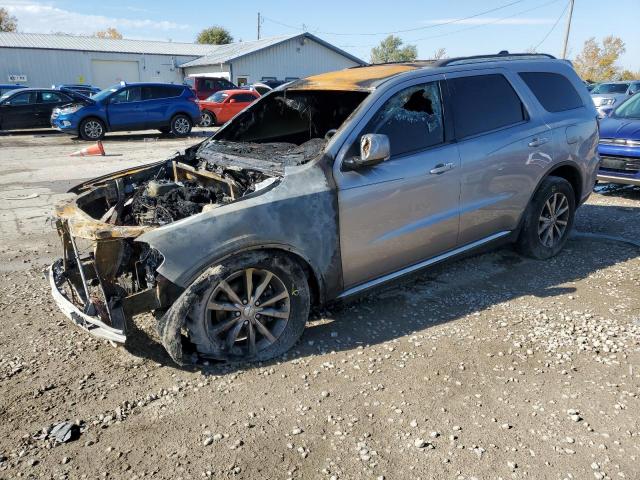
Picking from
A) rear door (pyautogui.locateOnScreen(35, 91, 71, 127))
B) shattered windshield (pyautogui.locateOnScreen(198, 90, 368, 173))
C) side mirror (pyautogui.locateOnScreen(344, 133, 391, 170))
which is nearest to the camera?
side mirror (pyautogui.locateOnScreen(344, 133, 391, 170))

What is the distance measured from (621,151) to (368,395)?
633cm

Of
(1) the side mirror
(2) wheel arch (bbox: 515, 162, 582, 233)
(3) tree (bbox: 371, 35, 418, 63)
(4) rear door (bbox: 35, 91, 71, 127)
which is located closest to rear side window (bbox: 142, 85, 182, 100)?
(4) rear door (bbox: 35, 91, 71, 127)

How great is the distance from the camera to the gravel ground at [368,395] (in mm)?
2551

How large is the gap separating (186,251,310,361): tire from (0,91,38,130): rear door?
17908 millimetres

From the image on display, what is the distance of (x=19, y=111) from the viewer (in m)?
17.5

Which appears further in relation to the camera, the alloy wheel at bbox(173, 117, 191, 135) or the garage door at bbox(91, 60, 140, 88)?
the garage door at bbox(91, 60, 140, 88)

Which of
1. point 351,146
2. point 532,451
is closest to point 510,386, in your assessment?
point 532,451

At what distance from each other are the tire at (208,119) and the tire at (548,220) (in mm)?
17807

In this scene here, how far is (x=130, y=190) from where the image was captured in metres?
4.34

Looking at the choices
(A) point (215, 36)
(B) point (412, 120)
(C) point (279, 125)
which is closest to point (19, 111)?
(C) point (279, 125)

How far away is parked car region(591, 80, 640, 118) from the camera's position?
1911cm

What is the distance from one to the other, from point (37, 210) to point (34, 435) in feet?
18.1

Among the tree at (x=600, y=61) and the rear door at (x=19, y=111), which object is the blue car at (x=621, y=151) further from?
the tree at (x=600, y=61)

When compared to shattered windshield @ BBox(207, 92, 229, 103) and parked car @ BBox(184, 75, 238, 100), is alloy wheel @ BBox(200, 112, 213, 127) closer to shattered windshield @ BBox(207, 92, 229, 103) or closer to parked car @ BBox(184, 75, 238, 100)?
shattered windshield @ BBox(207, 92, 229, 103)
